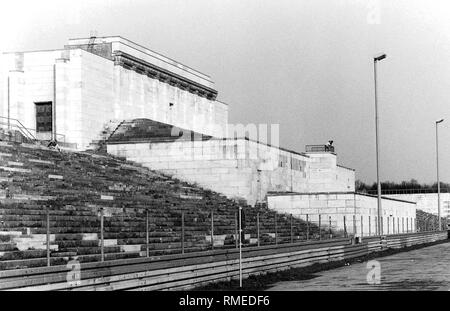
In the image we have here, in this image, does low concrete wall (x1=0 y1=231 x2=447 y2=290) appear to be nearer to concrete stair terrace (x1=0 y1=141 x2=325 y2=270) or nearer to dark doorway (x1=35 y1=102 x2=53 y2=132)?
concrete stair terrace (x1=0 y1=141 x2=325 y2=270)

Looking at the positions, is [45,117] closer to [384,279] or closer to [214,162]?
[214,162]

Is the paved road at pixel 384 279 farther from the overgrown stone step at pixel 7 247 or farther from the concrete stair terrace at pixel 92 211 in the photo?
the overgrown stone step at pixel 7 247

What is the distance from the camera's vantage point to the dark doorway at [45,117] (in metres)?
51.0

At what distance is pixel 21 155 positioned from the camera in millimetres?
30891

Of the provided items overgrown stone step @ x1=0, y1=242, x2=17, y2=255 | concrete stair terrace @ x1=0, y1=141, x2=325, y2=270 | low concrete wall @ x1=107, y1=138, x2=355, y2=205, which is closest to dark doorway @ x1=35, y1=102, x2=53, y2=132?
low concrete wall @ x1=107, y1=138, x2=355, y2=205

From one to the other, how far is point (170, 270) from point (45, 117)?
3465 cm

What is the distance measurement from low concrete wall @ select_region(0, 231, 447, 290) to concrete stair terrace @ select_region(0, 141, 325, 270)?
82cm

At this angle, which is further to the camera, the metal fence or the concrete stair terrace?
the metal fence

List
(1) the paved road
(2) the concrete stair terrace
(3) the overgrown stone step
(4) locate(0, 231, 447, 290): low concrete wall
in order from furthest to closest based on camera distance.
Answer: (1) the paved road, (2) the concrete stair terrace, (3) the overgrown stone step, (4) locate(0, 231, 447, 290): low concrete wall

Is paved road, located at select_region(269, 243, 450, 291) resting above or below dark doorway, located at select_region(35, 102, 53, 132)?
below

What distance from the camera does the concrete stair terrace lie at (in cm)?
1797

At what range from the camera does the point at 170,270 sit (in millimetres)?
18609

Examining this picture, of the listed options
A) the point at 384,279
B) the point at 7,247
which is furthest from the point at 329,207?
the point at 7,247
